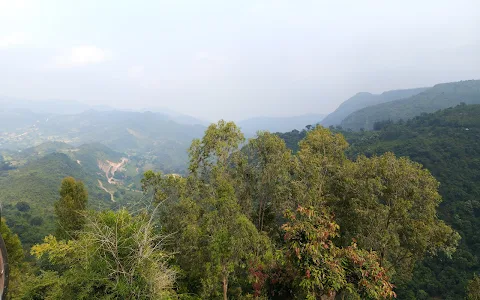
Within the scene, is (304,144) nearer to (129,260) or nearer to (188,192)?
(188,192)

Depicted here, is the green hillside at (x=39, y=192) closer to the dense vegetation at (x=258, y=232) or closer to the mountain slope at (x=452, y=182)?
the dense vegetation at (x=258, y=232)

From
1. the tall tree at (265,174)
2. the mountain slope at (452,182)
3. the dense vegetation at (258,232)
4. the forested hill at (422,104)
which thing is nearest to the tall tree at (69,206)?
the dense vegetation at (258,232)

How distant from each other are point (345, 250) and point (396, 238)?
5221mm

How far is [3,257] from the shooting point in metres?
3.10

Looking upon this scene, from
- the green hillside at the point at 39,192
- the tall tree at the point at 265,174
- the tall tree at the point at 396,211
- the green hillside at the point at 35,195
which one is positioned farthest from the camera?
the green hillside at the point at 39,192

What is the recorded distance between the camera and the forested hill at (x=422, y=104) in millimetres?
155625

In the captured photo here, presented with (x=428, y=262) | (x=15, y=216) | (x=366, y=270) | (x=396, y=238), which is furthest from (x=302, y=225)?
(x=15, y=216)

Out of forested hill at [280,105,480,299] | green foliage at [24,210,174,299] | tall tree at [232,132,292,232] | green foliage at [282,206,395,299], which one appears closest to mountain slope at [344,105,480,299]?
forested hill at [280,105,480,299]

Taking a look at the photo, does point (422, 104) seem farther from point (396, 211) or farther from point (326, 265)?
point (326, 265)

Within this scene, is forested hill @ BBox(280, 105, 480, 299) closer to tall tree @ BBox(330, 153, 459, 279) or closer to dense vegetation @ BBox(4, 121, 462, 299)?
tall tree @ BBox(330, 153, 459, 279)

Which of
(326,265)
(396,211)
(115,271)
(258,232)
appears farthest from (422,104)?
(115,271)

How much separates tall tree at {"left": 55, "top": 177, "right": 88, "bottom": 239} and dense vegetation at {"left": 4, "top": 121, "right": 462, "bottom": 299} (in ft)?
30.5

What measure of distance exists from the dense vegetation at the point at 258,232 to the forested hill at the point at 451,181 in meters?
27.2

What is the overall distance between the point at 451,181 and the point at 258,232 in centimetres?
4876
